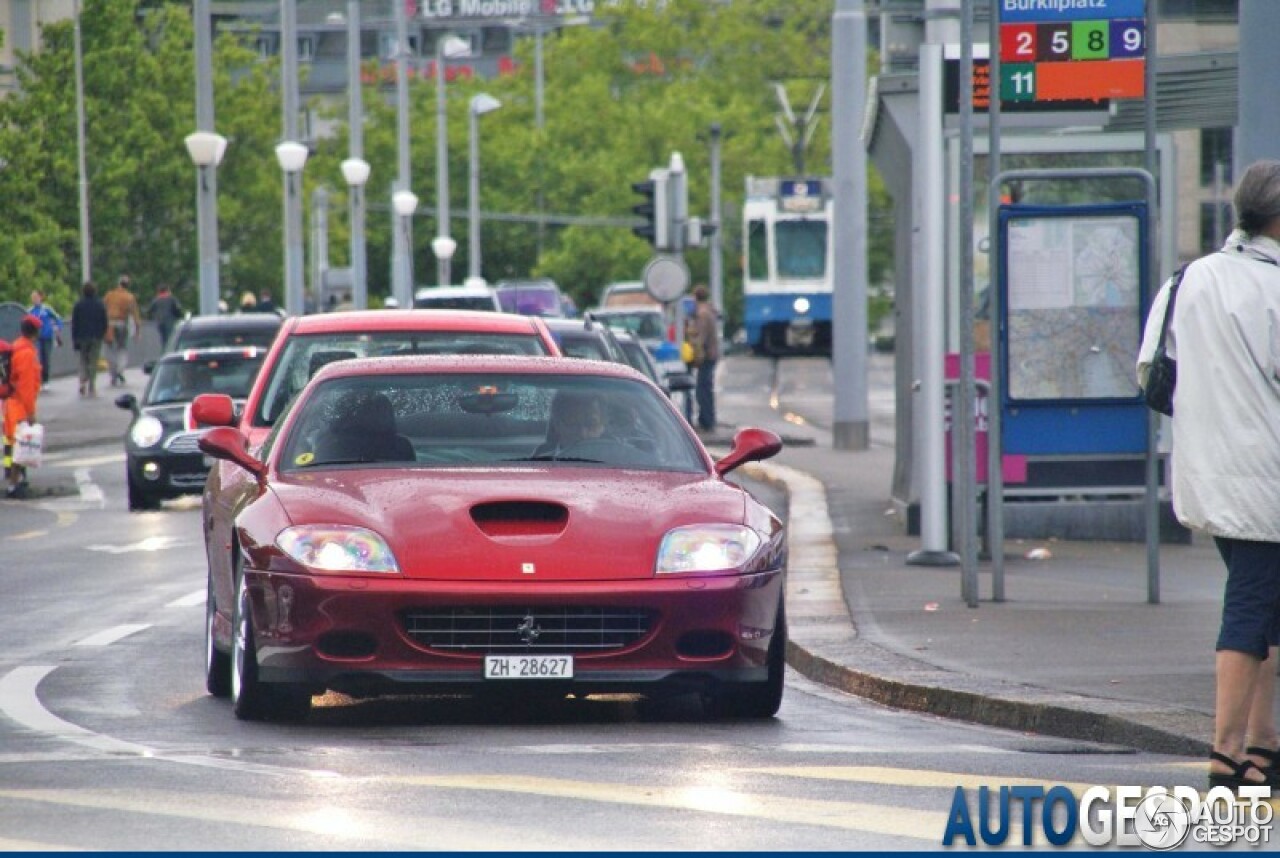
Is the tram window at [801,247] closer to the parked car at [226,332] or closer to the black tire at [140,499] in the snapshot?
the parked car at [226,332]

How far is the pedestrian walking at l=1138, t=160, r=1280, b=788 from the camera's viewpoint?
827 cm

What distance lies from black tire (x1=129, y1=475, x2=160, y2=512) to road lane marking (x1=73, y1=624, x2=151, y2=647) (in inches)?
416

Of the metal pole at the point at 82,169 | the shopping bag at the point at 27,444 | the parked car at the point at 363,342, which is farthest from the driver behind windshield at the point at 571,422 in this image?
the metal pole at the point at 82,169

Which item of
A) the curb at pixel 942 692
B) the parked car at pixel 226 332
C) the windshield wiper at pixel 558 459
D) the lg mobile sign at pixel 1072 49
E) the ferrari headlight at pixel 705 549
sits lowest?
the curb at pixel 942 692

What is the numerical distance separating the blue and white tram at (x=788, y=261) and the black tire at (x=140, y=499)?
141ft

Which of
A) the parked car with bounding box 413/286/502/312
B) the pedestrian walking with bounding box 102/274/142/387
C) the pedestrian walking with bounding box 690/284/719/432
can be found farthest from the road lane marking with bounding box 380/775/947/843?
the pedestrian walking with bounding box 102/274/142/387

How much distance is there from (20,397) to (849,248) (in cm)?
988

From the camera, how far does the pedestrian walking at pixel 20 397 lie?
2783cm

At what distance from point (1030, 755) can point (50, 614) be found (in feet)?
24.8

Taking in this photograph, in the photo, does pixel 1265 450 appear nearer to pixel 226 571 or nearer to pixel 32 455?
pixel 226 571

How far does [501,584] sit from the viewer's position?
1007cm

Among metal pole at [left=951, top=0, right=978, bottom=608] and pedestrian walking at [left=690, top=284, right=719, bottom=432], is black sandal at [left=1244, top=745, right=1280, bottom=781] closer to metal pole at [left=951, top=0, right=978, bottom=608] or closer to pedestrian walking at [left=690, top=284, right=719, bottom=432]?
metal pole at [left=951, top=0, right=978, bottom=608]

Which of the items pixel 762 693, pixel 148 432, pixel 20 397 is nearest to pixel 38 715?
pixel 762 693

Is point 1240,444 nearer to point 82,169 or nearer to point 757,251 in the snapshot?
point 82,169
